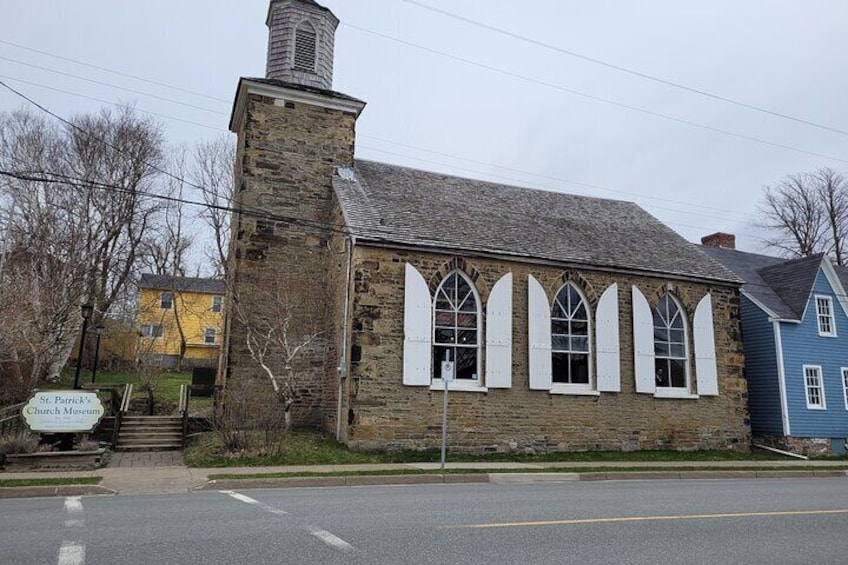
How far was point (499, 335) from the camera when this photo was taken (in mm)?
16922

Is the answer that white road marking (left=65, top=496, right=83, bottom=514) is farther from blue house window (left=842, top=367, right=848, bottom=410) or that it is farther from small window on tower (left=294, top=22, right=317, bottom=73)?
blue house window (left=842, top=367, right=848, bottom=410)

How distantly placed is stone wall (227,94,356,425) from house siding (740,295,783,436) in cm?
1556

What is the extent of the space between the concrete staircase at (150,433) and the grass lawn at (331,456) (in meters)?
0.73

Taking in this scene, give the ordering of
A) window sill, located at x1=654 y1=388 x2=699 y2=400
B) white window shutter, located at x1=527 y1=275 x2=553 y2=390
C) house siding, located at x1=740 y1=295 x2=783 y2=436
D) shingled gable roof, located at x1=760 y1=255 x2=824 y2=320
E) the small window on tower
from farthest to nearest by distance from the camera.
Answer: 1. shingled gable roof, located at x1=760 y1=255 x2=824 y2=320
2. house siding, located at x1=740 y1=295 x2=783 y2=436
3. the small window on tower
4. window sill, located at x1=654 y1=388 x2=699 y2=400
5. white window shutter, located at x1=527 y1=275 x2=553 y2=390

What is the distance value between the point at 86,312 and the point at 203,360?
21.9 m

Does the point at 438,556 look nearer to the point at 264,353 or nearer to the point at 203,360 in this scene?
the point at 264,353

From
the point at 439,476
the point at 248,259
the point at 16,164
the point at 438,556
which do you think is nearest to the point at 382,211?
the point at 248,259

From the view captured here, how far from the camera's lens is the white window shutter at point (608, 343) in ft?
59.1

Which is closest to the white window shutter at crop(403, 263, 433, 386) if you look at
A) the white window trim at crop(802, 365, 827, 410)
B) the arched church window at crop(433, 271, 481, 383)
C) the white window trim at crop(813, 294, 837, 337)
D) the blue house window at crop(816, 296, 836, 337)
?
the arched church window at crop(433, 271, 481, 383)

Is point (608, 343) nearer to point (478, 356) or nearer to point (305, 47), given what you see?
point (478, 356)

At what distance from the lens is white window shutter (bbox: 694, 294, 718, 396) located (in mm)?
19438

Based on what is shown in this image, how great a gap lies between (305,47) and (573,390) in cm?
1402

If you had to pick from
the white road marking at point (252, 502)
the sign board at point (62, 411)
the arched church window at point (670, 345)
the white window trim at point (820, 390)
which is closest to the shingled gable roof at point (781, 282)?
the white window trim at point (820, 390)

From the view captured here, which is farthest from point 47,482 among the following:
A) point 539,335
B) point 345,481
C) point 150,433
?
point 539,335
